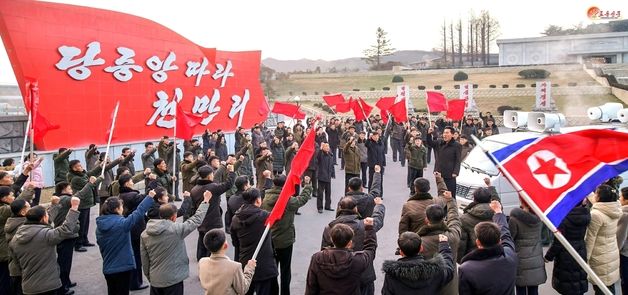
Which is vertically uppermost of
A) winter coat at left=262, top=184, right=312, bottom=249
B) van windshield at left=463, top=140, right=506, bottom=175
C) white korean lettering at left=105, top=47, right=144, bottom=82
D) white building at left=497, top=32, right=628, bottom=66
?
white building at left=497, top=32, right=628, bottom=66

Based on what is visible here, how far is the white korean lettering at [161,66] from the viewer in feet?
56.3

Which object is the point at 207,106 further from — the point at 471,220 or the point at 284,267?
the point at 471,220

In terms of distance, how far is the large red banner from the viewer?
13523mm

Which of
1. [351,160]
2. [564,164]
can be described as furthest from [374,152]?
[564,164]

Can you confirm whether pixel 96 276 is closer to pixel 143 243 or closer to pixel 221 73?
pixel 143 243

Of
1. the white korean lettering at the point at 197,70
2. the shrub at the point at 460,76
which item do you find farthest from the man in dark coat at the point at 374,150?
the shrub at the point at 460,76

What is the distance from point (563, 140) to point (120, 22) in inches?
599

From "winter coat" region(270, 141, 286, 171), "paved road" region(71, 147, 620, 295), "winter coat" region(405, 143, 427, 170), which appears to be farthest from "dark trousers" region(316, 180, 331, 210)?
"winter coat" region(270, 141, 286, 171)

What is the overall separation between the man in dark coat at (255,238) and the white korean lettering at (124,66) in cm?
1214

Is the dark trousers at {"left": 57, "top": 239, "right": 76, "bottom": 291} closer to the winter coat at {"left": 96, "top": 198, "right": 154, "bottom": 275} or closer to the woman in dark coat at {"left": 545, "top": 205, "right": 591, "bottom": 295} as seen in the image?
the winter coat at {"left": 96, "top": 198, "right": 154, "bottom": 275}

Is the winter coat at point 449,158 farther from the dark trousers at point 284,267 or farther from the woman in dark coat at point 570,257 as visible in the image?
the dark trousers at point 284,267

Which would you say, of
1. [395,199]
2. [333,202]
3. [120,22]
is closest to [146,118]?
[120,22]

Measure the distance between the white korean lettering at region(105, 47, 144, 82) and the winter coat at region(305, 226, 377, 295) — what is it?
45.1 ft

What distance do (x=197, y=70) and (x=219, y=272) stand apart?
636 inches
